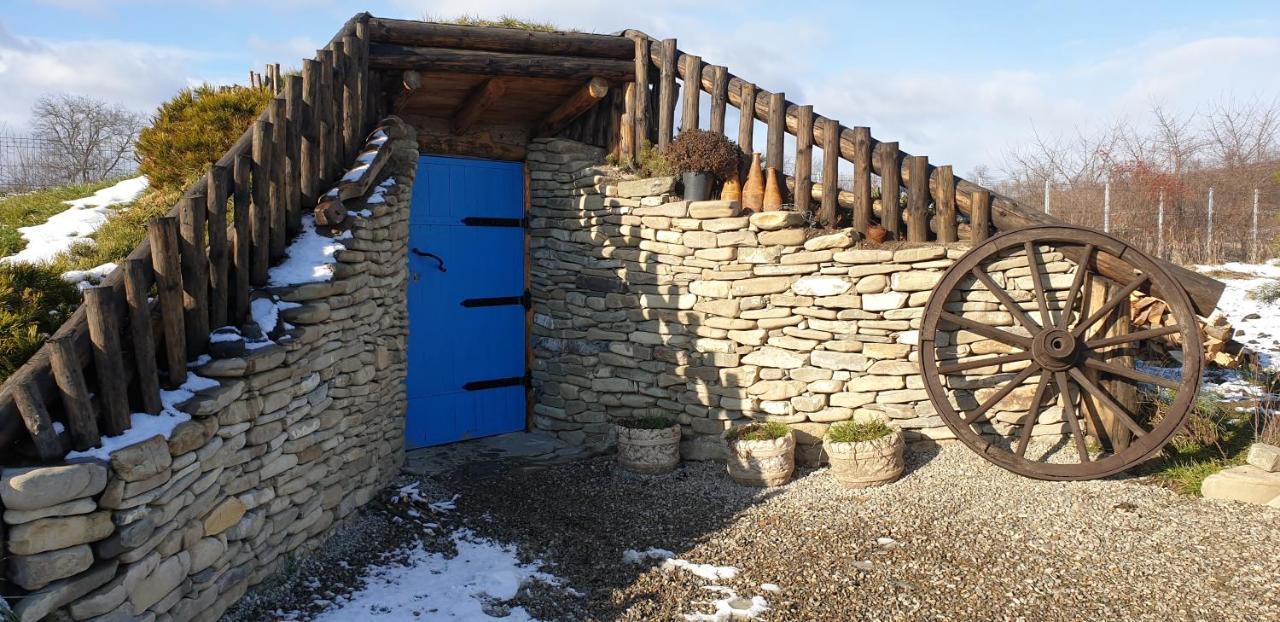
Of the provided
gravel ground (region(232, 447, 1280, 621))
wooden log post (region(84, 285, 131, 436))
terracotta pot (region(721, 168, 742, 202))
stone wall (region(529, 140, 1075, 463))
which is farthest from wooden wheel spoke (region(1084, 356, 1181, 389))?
wooden log post (region(84, 285, 131, 436))

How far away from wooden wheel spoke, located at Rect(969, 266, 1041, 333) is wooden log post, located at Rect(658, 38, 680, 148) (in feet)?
8.08

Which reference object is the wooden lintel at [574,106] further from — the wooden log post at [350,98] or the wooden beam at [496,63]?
the wooden log post at [350,98]

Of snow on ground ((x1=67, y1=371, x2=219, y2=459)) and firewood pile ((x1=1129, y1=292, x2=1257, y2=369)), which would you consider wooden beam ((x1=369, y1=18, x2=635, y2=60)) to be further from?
firewood pile ((x1=1129, y1=292, x2=1257, y2=369))

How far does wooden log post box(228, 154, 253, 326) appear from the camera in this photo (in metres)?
3.76

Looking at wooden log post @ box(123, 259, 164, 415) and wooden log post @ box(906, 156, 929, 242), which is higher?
wooden log post @ box(906, 156, 929, 242)

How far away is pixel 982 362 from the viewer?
5246 millimetres

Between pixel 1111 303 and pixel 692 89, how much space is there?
3.21 meters

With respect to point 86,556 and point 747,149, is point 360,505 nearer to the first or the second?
point 86,556

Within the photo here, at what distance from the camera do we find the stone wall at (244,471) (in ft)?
8.76

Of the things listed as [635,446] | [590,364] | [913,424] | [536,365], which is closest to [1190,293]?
[913,424]

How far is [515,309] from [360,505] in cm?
259

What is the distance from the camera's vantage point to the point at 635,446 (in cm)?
581

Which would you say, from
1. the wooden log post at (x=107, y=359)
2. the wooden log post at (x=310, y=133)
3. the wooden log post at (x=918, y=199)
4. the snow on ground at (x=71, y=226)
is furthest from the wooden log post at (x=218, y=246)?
the wooden log post at (x=918, y=199)

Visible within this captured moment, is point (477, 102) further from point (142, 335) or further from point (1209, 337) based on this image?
point (1209, 337)
